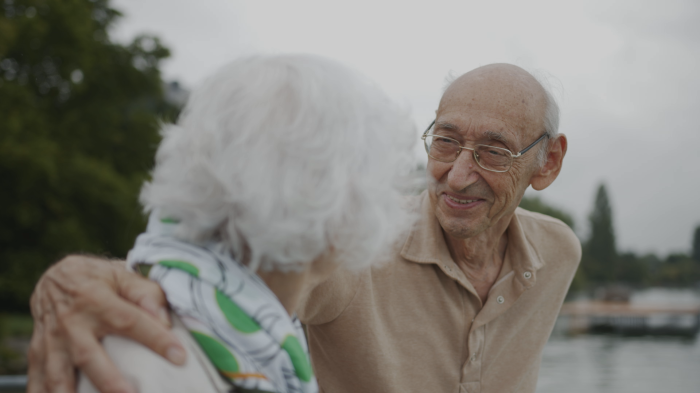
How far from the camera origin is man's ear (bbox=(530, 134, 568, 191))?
2289 mm

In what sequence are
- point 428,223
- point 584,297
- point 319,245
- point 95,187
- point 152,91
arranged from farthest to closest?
1. point 584,297
2. point 152,91
3. point 95,187
4. point 428,223
5. point 319,245

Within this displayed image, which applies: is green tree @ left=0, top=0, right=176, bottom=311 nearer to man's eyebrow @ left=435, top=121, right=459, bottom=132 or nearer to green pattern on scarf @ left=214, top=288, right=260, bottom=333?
man's eyebrow @ left=435, top=121, right=459, bottom=132

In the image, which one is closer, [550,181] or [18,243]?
[550,181]

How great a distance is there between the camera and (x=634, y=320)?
3709 centimetres

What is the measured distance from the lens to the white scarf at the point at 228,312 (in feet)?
3.32

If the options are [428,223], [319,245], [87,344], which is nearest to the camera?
[87,344]

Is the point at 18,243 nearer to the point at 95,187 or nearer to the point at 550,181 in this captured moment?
the point at 95,187

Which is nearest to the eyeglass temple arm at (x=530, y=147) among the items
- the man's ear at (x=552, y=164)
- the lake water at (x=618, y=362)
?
the man's ear at (x=552, y=164)

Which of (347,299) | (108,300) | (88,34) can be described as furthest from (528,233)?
(88,34)

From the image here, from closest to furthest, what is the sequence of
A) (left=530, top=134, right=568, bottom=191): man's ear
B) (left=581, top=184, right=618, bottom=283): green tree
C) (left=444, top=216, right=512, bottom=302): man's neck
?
(left=444, top=216, right=512, bottom=302): man's neck → (left=530, top=134, right=568, bottom=191): man's ear → (left=581, top=184, right=618, bottom=283): green tree

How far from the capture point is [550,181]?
7.66ft

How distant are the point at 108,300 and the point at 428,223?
1397 mm

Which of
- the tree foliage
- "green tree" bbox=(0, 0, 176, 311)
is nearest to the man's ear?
the tree foliage

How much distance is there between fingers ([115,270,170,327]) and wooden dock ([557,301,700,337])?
39908 mm
